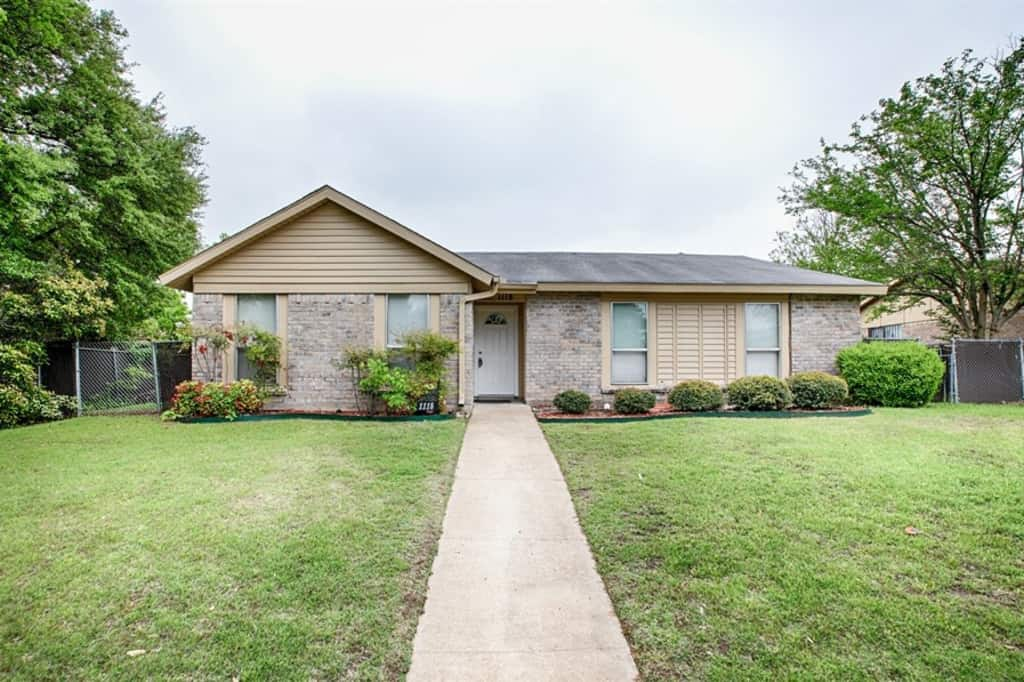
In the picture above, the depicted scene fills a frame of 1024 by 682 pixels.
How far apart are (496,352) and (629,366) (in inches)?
126

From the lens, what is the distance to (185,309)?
69.6 feet

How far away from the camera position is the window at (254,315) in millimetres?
9320

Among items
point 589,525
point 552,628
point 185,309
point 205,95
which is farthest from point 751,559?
point 185,309

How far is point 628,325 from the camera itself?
10.3m

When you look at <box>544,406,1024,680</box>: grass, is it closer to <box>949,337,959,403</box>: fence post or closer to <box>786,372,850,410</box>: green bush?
<box>786,372,850,410</box>: green bush

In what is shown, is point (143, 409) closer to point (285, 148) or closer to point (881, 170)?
point (285, 148)

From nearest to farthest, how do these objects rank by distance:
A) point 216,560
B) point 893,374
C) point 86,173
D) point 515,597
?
point 515,597 < point 216,560 < point 893,374 < point 86,173

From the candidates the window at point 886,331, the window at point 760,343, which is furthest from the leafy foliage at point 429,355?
the window at point 886,331

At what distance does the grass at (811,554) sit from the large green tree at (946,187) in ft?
37.6

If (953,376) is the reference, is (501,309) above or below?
above

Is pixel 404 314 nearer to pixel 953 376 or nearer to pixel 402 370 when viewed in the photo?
pixel 402 370

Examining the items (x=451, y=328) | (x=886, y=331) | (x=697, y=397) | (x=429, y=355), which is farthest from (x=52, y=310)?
(x=886, y=331)

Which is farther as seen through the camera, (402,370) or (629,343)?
(629,343)

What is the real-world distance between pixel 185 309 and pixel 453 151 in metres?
14.8
